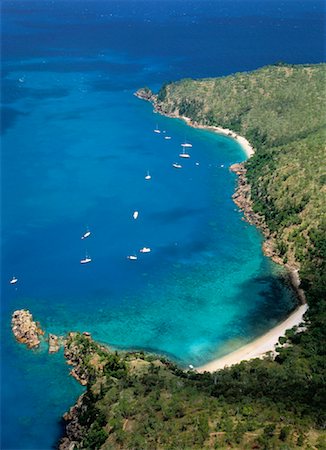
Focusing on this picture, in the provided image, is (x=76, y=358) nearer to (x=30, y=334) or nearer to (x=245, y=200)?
(x=30, y=334)

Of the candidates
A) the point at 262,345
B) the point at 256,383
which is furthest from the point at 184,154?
the point at 256,383

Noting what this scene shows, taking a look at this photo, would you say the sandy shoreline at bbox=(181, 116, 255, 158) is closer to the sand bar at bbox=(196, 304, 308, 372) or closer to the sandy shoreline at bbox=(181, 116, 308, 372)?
the sandy shoreline at bbox=(181, 116, 308, 372)

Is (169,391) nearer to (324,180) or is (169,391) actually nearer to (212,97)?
(324,180)

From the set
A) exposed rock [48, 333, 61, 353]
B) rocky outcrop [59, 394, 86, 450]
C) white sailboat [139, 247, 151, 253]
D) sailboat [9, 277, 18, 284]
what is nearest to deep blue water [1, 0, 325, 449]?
sailboat [9, 277, 18, 284]

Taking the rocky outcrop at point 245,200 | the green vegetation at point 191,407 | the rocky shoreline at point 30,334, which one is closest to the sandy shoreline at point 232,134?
the rocky outcrop at point 245,200

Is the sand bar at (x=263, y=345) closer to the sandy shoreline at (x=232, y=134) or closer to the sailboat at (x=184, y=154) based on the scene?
the sailboat at (x=184, y=154)
